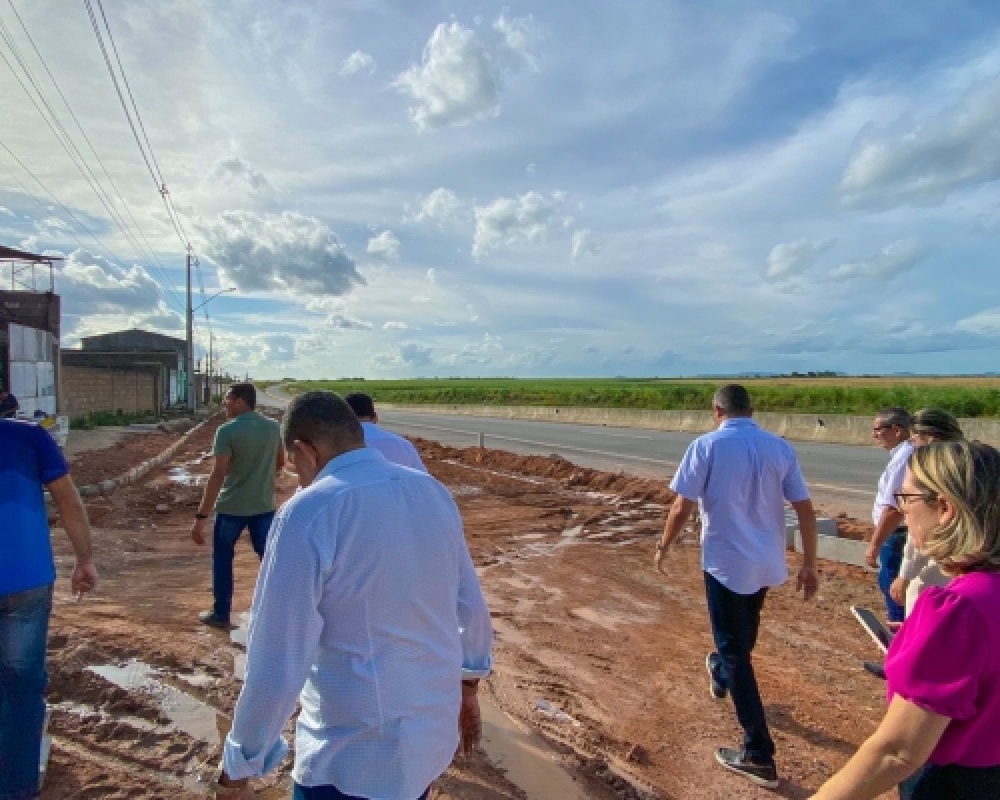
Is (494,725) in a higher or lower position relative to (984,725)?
lower

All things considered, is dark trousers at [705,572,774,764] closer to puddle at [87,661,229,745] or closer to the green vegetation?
puddle at [87,661,229,745]

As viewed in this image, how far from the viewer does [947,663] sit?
1581mm

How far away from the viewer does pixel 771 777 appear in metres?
3.64

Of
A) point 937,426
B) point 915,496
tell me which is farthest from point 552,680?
point 915,496

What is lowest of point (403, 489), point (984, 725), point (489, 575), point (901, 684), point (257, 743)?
point (489, 575)

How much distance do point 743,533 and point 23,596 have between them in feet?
10.7

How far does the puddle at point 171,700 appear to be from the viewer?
4.03 metres

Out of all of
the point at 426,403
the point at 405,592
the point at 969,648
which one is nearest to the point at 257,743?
the point at 405,592

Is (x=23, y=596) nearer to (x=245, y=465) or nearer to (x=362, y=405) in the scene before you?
(x=362, y=405)

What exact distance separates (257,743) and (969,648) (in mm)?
1656

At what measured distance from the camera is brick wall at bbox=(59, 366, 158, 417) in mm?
26781

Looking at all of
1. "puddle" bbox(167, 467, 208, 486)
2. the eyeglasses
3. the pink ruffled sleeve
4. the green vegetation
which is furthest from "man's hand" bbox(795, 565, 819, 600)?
the green vegetation

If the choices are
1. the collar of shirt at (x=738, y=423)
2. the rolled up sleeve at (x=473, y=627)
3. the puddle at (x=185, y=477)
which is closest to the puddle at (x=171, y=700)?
the rolled up sleeve at (x=473, y=627)

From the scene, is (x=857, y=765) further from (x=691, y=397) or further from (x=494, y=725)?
(x=691, y=397)
